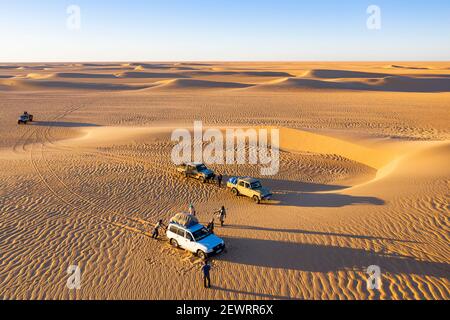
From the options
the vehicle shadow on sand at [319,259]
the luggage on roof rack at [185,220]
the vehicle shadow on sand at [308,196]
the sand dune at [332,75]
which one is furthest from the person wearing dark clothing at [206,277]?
the sand dune at [332,75]

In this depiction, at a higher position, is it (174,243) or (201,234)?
(201,234)

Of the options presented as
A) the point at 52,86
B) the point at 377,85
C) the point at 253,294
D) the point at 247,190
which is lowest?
the point at 253,294

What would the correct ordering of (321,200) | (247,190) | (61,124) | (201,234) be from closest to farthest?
(201,234)
(321,200)
(247,190)
(61,124)

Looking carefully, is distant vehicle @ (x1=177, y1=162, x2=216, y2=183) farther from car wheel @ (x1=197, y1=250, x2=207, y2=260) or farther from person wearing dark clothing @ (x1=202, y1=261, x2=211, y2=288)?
person wearing dark clothing @ (x1=202, y1=261, x2=211, y2=288)

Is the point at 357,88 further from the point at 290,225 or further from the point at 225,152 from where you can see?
the point at 290,225

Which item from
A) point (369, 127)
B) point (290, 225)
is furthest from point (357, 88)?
point (290, 225)

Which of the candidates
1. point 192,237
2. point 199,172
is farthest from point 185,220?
point 199,172

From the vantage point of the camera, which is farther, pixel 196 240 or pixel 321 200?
pixel 321 200

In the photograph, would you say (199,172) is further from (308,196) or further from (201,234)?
(201,234)
